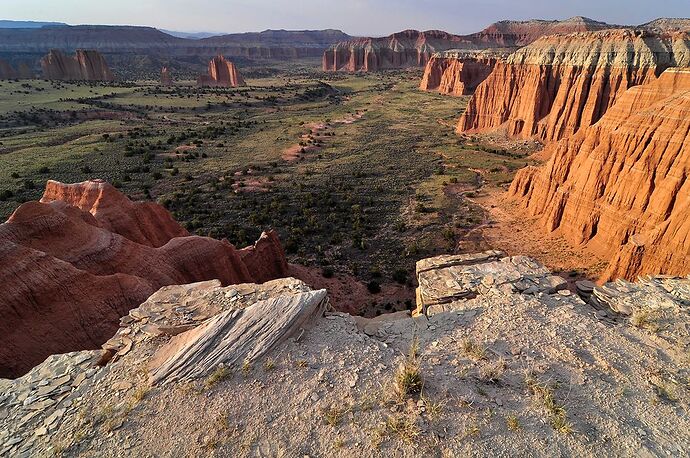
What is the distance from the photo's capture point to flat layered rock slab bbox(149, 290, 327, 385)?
903 cm

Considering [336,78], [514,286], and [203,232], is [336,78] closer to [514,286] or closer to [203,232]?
[203,232]

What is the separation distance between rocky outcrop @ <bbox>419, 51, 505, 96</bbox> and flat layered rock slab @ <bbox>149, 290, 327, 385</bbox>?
11495 centimetres

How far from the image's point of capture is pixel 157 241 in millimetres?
22062

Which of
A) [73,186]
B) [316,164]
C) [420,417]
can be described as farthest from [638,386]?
[316,164]

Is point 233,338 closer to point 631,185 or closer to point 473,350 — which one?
point 473,350

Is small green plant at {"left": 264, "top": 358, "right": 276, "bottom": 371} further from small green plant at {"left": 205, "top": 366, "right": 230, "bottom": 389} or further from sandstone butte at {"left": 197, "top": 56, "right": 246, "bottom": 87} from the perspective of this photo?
sandstone butte at {"left": 197, "top": 56, "right": 246, "bottom": 87}

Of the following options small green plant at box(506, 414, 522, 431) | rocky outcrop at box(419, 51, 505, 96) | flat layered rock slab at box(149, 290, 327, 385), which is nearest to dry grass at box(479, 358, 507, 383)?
small green plant at box(506, 414, 522, 431)

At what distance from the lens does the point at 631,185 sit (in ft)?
83.8

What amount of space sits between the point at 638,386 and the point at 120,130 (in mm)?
77657

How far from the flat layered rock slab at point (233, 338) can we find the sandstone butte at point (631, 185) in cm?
2018

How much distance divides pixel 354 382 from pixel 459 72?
120m

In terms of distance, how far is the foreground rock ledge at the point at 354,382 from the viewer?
25.1ft

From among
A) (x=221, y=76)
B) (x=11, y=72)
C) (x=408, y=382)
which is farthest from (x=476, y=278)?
(x=11, y=72)

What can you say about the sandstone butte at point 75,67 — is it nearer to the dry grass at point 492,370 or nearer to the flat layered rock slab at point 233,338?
the flat layered rock slab at point 233,338
